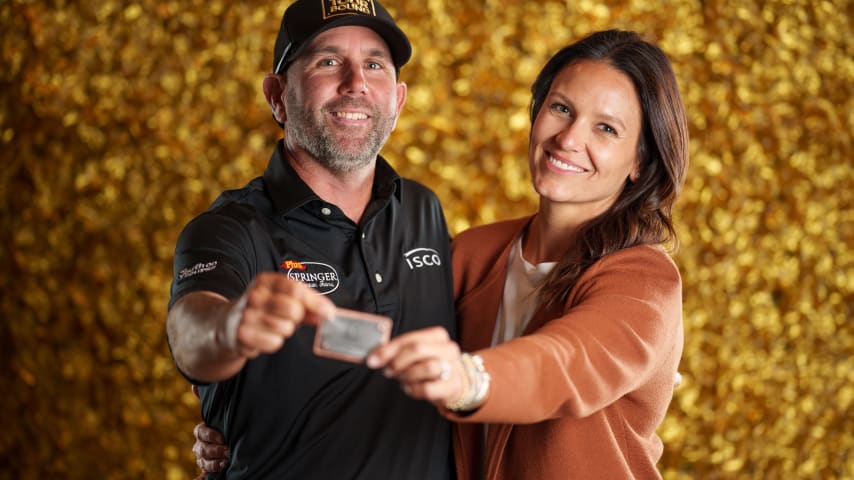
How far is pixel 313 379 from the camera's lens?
1345mm

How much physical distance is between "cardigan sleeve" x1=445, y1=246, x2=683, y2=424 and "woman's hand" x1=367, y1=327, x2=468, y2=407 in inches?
3.0

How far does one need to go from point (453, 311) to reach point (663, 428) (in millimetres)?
1221

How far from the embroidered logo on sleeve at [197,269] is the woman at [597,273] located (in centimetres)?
40

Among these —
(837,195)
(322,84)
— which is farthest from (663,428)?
(322,84)

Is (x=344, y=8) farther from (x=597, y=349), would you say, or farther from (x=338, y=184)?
(x=597, y=349)

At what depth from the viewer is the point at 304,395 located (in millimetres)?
1343

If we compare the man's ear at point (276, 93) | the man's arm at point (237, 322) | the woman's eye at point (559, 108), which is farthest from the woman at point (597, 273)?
the man's ear at point (276, 93)

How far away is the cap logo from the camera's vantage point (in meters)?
1.49

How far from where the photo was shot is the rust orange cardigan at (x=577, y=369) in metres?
0.99

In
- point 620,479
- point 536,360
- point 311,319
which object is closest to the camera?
point 311,319

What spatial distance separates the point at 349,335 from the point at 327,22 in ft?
2.62

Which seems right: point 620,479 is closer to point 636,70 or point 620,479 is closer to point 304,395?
point 304,395

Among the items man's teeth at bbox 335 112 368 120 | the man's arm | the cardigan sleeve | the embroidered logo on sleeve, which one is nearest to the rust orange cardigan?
the cardigan sleeve

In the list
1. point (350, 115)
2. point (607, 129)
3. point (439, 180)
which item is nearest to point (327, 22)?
point (350, 115)
